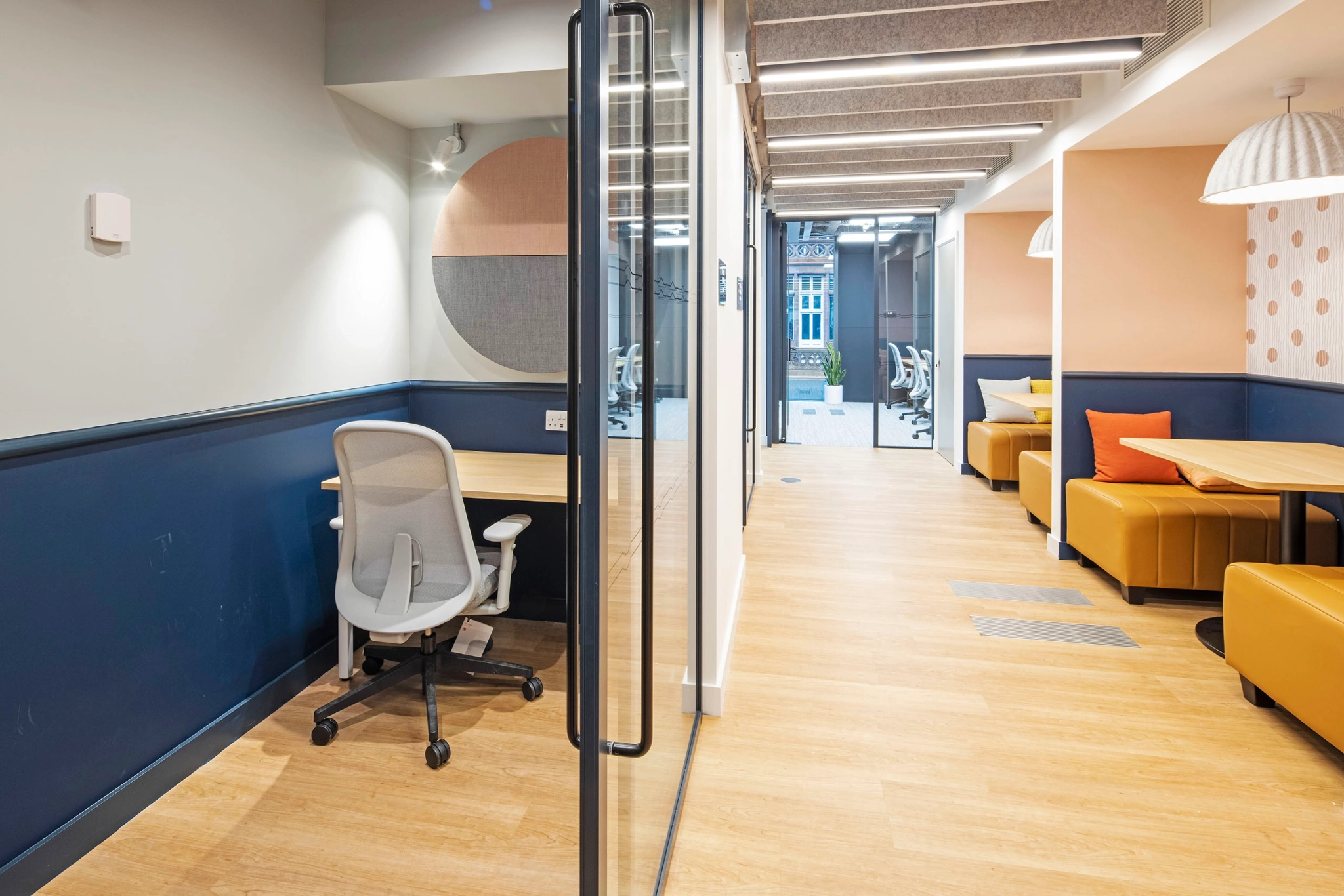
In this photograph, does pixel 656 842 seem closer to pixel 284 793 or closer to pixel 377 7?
pixel 284 793

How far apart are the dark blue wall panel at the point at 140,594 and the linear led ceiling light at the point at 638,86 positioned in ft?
4.66

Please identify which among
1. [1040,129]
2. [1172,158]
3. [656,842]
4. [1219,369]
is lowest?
[656,842]

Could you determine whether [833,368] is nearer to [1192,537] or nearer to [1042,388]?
[1042,388]

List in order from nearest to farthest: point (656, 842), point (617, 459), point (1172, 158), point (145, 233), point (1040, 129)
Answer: point (617, 459) < point (656, 842) < point (145, 233) < point (1172, 158) < point (1040, 129)

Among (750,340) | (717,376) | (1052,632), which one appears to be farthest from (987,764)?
(750,340)

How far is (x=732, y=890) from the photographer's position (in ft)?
4.92

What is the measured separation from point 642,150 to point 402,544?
133 cm

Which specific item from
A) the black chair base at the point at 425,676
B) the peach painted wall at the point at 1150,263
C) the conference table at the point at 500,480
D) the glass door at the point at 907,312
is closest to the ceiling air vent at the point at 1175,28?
the peach painted wall at the point at 1150,263

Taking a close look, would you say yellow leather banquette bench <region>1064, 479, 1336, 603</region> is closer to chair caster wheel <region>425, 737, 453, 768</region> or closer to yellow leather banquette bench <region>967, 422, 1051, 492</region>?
yellow leather banquette bench <region>967, 422, 1051, 492</region>

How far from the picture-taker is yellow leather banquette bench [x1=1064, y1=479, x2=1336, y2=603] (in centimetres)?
304

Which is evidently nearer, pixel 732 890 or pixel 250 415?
pixel 732 890

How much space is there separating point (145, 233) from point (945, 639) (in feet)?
9.31

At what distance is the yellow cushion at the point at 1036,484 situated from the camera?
4184mm

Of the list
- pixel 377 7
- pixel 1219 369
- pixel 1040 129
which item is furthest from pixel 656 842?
pixel 1040 129
